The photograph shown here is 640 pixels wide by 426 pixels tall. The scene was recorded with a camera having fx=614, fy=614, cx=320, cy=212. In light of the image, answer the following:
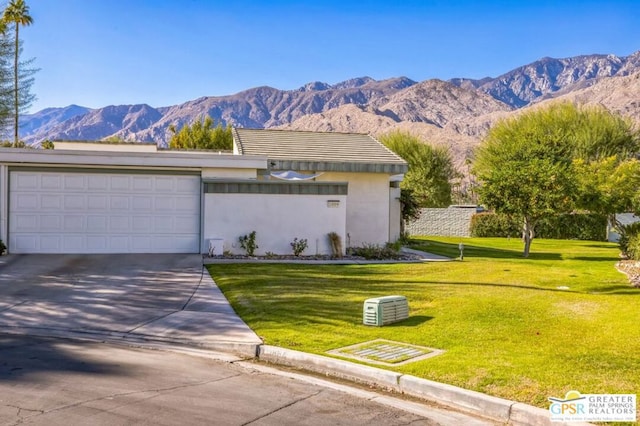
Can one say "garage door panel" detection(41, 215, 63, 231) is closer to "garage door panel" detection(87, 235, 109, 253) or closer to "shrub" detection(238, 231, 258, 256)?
"garage door panel" detection(87, 235, 109, 253)

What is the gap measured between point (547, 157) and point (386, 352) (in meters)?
20.6

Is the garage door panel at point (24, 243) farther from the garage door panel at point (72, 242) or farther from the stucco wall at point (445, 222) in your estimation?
the stucco wall at point (445, 222)

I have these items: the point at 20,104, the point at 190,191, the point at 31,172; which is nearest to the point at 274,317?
the point at 190,191

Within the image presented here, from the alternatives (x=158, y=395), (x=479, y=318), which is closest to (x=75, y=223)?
(x=479, y=318)

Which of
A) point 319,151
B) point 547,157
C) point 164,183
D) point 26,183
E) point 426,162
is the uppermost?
point 426,162

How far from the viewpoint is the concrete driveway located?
31.6 feet

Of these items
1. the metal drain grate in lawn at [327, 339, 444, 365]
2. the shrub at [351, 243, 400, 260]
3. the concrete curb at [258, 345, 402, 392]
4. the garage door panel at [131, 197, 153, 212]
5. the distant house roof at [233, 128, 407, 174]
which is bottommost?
the concrete curb at [258, 345, 402, 392]

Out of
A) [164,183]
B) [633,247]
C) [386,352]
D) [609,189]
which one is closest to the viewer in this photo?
[386,352]

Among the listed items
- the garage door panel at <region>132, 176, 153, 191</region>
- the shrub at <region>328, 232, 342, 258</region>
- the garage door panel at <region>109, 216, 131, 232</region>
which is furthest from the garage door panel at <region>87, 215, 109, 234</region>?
the shrub at <region>328, 232, 342, 258</region>

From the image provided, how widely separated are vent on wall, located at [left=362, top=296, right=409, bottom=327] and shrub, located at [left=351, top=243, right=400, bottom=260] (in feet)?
34.3

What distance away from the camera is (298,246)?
20.3 m

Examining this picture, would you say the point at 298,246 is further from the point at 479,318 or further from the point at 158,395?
the point at 158,395

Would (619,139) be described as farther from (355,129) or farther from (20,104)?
(355,129)

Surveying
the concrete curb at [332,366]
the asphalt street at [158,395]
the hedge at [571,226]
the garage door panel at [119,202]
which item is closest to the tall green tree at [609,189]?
the hedge at [571,226]
